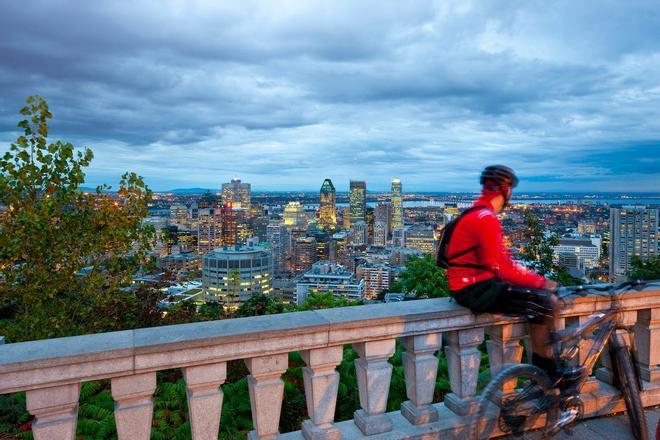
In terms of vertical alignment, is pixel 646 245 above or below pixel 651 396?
below

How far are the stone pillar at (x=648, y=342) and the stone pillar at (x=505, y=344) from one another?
54.2 inches

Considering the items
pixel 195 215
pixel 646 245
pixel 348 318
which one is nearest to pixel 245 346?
pixel 348 318

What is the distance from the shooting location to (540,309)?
336cm

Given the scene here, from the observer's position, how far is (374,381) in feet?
10.9

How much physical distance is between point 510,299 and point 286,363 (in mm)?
1645

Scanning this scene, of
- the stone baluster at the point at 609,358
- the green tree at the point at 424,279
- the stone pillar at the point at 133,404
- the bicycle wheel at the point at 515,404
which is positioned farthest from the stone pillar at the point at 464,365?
the green tree at the point at 424,279

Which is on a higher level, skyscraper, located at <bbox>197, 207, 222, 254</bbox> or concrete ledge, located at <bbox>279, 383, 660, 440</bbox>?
concrete ledge, located at <bbox>279, 383, 660, 440</bbox>

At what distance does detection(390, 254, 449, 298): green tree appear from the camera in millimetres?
8812

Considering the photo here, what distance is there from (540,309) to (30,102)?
680 cm

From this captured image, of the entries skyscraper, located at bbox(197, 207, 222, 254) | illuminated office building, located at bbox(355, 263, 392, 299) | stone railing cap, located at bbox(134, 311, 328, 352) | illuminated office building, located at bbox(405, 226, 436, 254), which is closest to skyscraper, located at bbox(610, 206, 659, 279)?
illuminated office building, located at bbox(355, 263, 392, 299)

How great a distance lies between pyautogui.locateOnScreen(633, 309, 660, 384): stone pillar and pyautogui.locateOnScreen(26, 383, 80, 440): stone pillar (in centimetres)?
451

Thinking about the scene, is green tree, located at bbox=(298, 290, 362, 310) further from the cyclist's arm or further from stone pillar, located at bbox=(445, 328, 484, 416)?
the cyclist's arm

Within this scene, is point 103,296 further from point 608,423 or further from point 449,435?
point 608,423

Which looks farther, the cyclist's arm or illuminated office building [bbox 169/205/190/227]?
illuminated office building [bbox 169/205/190/227]
